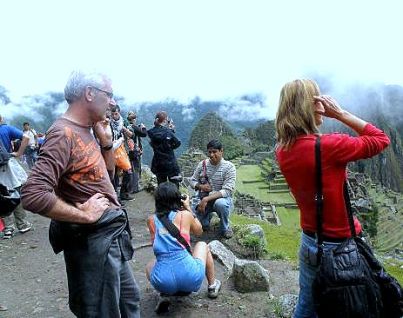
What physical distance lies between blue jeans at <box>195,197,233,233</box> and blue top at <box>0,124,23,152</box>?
2.98 meters

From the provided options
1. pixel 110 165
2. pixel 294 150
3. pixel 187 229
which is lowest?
pixel 187 229

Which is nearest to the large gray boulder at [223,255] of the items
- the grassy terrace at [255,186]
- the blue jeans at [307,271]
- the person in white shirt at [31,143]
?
the blue jeans at [307,271]

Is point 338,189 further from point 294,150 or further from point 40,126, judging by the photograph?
point 40,126

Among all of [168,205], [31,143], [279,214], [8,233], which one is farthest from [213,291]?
[279,214]

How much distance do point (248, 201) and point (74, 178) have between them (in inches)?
1236

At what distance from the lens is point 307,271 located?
2.87 meters

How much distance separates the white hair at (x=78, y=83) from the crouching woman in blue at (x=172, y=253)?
1849mm

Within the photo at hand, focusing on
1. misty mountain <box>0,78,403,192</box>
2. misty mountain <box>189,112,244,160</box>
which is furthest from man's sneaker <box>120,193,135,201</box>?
misty mountain <box>189,112,244,160</box>

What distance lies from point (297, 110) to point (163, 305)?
257 cm

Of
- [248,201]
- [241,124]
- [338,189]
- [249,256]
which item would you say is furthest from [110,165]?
[241,124]

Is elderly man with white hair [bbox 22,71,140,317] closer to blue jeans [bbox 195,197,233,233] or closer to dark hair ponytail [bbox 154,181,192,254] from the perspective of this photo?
dark hair ponytail [bbox 154,181,192,254]

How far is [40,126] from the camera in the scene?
1648cm

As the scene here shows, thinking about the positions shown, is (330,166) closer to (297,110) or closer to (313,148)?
(313,148)

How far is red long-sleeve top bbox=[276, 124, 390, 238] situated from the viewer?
8.35 feet
